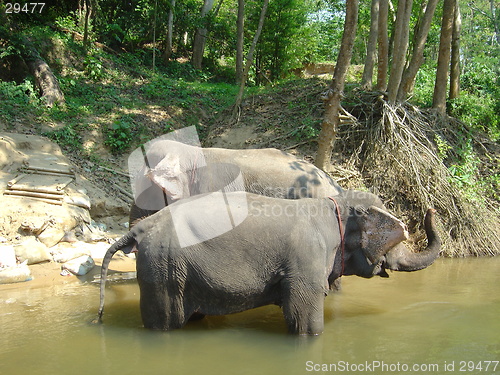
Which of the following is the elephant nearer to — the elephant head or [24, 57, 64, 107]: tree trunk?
the elephant head

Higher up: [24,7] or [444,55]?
[24,7]

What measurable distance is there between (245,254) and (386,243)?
62.6 inches

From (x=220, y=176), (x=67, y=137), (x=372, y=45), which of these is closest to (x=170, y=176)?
(x=220, y=176)

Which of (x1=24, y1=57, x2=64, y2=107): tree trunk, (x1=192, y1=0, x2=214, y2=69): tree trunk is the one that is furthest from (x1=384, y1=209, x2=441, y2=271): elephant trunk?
(x1=192, y1=0, x2=214, y2=69): tree trunk

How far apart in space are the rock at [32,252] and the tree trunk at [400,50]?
7707 mm

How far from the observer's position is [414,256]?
19.9 feet

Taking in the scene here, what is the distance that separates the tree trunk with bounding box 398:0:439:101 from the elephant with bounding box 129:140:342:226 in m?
5.63

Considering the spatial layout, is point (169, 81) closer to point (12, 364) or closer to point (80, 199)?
point (80, 199)

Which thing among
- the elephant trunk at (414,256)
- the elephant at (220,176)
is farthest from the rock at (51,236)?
the elephant trunk at (414,256)

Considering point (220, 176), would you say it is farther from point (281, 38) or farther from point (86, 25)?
point (281, 38)

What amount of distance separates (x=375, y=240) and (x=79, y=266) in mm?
4700

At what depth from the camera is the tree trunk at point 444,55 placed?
12523 millimetres

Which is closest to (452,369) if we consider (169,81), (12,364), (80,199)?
(12,364)

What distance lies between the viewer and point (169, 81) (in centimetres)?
1825
